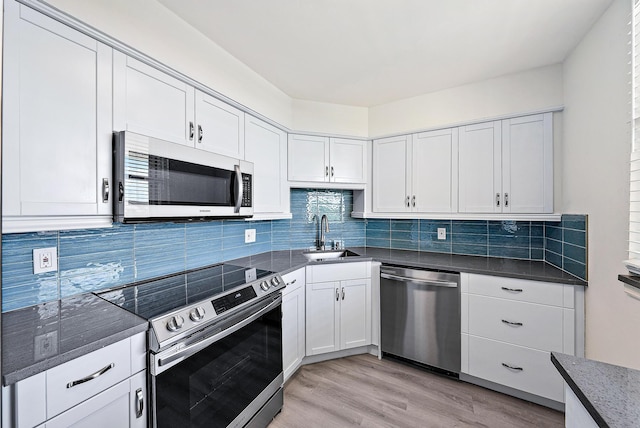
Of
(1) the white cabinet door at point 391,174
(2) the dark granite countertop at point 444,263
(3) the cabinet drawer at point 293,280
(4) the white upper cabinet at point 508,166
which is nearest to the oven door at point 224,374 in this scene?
(3) the cabinet drawer at point 293,280

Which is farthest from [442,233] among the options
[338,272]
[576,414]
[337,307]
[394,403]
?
[576,414]

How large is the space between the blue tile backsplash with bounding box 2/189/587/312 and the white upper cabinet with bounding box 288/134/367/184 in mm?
308

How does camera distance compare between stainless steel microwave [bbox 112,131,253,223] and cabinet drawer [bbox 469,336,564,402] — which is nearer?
stainless steel microwave [bbox 112,131,253,223]

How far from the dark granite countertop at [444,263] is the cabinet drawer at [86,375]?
3.54 ft

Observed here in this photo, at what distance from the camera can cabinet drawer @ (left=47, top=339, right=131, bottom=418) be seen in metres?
0.92

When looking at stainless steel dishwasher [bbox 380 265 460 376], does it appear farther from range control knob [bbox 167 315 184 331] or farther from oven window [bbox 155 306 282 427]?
range control knob [bbox 167 315 184 331]

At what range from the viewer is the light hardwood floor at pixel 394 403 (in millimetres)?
1866

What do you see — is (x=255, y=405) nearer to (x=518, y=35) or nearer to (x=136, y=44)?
(x=136, y=44)

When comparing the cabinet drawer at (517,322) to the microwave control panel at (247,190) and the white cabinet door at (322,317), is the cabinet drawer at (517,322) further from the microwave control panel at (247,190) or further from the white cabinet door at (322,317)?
the microwave control panel at (247,190)

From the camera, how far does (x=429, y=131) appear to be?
2.72 metres

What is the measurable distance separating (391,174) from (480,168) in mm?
796

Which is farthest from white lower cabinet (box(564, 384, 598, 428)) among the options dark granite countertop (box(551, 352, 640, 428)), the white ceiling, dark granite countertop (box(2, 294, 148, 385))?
the white ceiling

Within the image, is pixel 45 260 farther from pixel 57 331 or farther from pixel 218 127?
pixel 218 127

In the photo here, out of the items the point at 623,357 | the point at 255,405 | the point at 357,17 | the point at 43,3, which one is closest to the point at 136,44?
the point at 43,3
